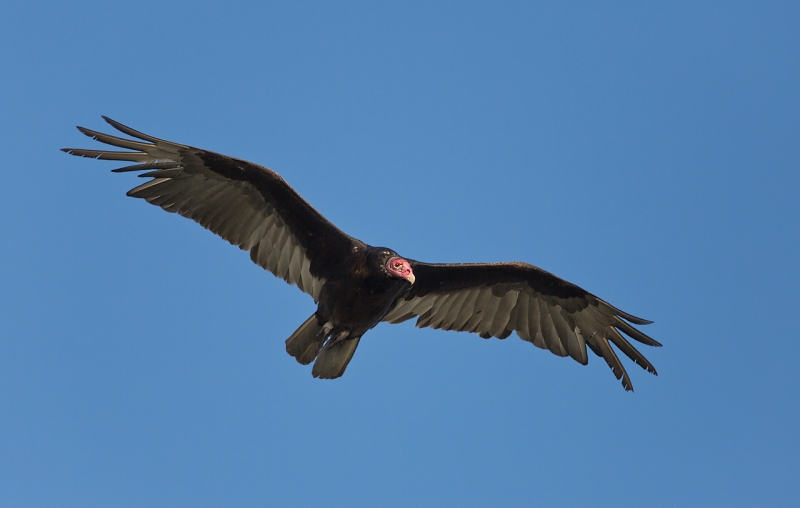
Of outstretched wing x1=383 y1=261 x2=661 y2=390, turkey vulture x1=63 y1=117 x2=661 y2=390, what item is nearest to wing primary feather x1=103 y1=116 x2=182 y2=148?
turkey vulture x1=63 y1=117 x2=661 y2=390

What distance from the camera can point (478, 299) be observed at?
36.2 feet

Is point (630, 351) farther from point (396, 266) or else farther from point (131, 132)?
point (131, 132)

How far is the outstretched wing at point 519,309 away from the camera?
1066 centimetres

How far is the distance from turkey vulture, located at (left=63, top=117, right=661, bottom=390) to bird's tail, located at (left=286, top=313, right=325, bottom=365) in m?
0.01

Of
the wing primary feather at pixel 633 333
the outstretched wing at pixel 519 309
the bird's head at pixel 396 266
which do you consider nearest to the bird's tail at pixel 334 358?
the outstretched wing at pixel 519 309

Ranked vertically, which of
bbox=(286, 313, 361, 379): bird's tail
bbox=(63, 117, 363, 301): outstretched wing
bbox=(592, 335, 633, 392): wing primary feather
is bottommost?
bbox=(286, 313, 361, 379): bird's tail

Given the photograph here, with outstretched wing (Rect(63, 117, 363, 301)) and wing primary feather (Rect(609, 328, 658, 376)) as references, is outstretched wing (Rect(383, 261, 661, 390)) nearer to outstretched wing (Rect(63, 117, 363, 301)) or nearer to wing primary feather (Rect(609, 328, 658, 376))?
wing primary feather (Rect(609, 328, 658, 376))

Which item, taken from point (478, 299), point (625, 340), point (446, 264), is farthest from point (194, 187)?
point (625, 340)

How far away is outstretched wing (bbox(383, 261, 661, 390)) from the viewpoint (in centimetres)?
1066

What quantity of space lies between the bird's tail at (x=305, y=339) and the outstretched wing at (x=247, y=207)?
398 mm

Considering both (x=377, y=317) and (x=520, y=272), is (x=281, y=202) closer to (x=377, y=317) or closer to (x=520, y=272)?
(x=377, y=317)

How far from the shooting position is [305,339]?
32.9ft

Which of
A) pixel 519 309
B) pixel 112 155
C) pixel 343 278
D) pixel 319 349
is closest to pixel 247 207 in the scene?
pixel 343 278

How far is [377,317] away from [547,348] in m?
2.42
